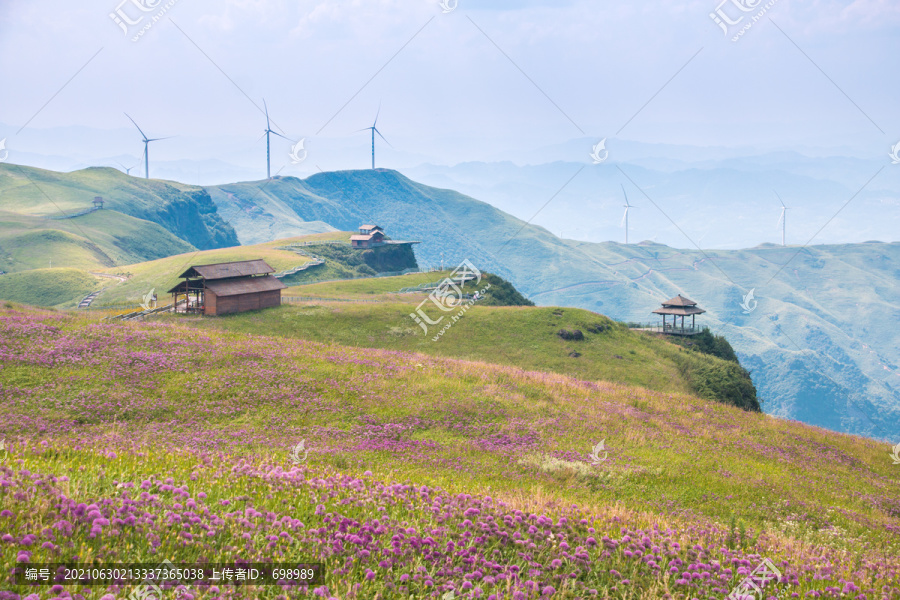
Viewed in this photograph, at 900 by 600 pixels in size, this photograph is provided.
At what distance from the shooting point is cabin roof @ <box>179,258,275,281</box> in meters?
54.8

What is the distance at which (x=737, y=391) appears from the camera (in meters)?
55.9

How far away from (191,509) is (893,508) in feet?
66.3

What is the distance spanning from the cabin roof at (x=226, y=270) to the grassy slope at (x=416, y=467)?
23373 mm

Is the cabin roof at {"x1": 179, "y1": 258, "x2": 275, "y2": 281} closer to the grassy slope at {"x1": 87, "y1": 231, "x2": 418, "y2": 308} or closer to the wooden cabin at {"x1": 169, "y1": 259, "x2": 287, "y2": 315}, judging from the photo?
the wooden cabin at {"x1": 169, "y1": 259, "x2": 287, "y2": 315}

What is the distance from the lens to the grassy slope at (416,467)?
7684 millimetres

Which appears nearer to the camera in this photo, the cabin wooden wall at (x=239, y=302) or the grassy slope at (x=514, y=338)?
the grassy slope at (x=514, y=338)

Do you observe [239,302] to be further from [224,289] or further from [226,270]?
[226,270]

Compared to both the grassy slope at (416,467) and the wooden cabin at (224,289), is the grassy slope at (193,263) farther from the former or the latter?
the grassy slope at (416,467)

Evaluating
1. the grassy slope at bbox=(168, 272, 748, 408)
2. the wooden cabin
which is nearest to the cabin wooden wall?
the wooden cabin

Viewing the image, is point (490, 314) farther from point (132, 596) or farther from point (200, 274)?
point (132, 596)

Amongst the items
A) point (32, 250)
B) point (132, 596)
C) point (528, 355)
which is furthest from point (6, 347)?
point (32, 250)

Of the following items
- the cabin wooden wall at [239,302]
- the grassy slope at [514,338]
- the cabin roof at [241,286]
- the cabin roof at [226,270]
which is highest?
the cabin roof at [226,270]

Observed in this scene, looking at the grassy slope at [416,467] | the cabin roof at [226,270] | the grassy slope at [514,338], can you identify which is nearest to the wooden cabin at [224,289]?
the cabin roof at [226,270]

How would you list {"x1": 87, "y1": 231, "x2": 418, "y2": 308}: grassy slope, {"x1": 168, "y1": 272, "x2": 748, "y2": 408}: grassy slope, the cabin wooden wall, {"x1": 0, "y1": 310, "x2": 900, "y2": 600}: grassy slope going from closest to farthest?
1. {"x1": 0, "y1": 310, "x2": 900, "y2": 600}: grassy slope
2. {"x1": 168, "y1": 272, "x2": 748, "y2": 408}: grassy slope
3. the cabin wooden wall
4. {"x1": 87, "y1": 231, "x2": 418, "y2": 308}: grassy slope
